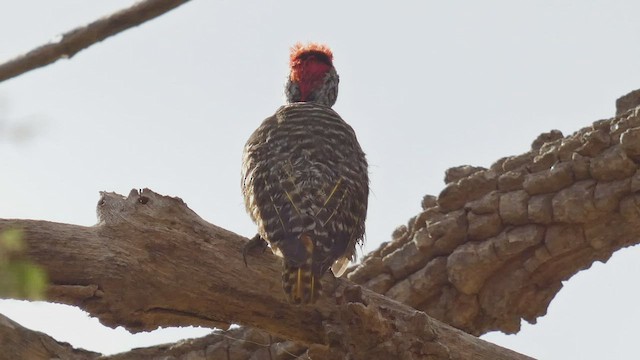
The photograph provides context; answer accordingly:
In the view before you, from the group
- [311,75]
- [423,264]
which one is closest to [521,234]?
[423,264]

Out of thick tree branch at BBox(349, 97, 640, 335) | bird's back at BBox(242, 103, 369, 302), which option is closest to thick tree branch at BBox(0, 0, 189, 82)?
bird's back at BBox(242, 103, 369, 302)

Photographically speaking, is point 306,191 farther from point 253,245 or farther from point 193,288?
point 193,288

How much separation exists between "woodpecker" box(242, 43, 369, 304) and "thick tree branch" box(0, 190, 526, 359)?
0.60ft

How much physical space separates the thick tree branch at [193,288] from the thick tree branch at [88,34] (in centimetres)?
302

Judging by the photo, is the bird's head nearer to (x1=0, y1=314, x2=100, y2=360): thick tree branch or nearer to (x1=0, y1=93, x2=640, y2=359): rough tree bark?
(x1=0, y1=93, x2=640, y2=359): rough tree bark

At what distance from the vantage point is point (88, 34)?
3.17 m

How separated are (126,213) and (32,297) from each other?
3011mm

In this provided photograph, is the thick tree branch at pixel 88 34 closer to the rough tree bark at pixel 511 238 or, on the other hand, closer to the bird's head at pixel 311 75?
the rough tree bark at pixel 511 238

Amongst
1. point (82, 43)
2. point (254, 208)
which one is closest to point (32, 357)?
point (254, 208)

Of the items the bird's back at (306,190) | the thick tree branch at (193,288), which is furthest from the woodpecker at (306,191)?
the thick tree branch at (193,288)

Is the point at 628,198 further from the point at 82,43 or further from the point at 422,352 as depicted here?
the point at 82,43

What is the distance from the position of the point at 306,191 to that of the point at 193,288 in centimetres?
156

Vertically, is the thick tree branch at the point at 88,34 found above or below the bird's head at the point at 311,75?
below

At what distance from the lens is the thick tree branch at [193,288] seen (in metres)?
6.23
